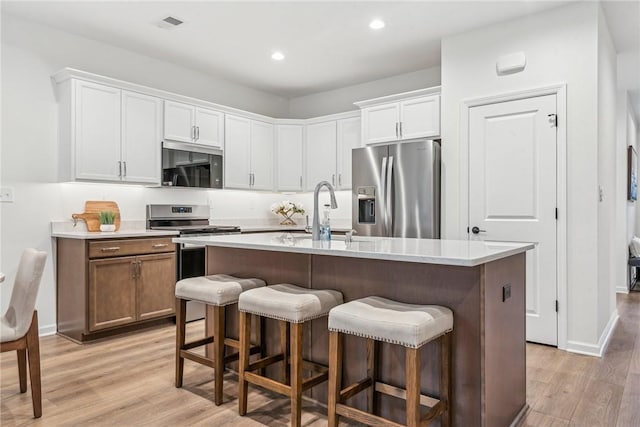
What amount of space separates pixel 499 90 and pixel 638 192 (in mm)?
5538

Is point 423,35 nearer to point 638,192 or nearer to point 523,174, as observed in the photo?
point 523,174

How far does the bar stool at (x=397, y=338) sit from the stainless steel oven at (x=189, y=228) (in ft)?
8.33

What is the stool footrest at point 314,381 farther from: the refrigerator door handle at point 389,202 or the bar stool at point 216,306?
the refrigerator door handle at point 389,202

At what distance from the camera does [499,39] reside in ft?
12.2

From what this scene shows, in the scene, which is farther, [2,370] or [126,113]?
[126,113]

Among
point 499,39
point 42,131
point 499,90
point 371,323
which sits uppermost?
point 499,39

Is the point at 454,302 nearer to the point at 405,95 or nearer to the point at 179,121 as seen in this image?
the point at 405,95

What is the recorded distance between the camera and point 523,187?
3.56 m

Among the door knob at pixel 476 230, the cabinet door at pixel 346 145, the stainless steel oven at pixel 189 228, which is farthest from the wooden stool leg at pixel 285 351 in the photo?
the cabinet door at pixel 346 145

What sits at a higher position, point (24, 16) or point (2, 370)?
point (24, 16)

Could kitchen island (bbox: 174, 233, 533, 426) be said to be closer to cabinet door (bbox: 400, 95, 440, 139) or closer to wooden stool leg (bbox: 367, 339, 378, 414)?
wooden stool leg (bbox: 367, 339, 378, 414)

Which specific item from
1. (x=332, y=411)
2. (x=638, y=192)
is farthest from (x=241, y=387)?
(x=638, y=192)

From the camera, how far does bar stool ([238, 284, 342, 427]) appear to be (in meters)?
2.04

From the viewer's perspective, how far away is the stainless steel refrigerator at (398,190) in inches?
154
